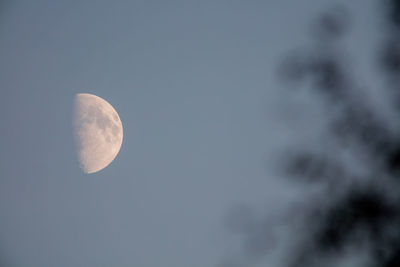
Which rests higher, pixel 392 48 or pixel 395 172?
pixel 392 48

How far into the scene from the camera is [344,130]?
2.08 metres

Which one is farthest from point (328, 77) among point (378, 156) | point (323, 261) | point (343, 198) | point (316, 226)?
point (323, 261)

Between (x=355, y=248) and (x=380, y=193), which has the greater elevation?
(x=380, y=193)

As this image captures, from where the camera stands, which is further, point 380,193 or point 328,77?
point 328,77

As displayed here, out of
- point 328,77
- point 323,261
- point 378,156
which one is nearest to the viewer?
point 323,261

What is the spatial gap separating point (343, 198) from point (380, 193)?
0.16m

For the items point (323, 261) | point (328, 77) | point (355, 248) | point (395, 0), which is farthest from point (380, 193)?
point (395, 0)

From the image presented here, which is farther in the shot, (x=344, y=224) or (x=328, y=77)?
(x=328, y=77)

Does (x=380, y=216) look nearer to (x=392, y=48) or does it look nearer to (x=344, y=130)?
(x=344, y=130)

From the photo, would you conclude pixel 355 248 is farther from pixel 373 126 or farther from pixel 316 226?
pixel 373 126

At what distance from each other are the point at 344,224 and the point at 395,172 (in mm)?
318

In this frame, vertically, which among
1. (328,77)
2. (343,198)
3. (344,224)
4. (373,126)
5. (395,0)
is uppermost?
(395,0)

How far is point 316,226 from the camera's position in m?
1.94

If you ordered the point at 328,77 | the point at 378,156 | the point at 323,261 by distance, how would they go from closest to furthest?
the point at 323,261
the point at 378,156
the point at 328,77
